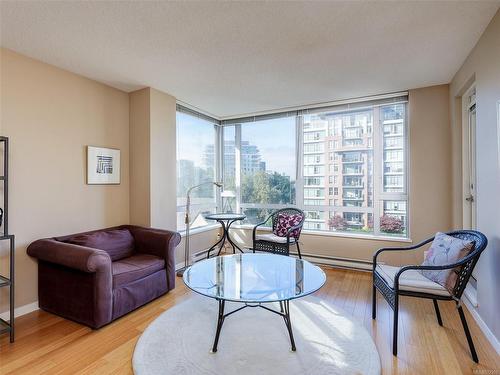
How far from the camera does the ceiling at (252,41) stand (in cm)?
180

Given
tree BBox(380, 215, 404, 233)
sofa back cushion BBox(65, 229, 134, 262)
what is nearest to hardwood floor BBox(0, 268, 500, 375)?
sofa back cushion BBox(65, 229, 134, 262)

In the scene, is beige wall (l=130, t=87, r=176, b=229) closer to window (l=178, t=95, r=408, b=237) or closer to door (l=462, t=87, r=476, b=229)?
window (l=178, t=95, r=408, b=237)

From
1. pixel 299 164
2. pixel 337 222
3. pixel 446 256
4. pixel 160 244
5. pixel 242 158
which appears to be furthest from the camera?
pixel 242 158

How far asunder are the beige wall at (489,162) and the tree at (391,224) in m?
1.24

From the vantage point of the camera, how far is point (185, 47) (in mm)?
2271

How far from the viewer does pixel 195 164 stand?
418cm

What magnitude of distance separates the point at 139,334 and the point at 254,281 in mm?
1042

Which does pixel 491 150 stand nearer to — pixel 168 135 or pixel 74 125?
pixel 168 135

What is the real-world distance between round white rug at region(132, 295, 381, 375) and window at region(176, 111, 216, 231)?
1.85 metres

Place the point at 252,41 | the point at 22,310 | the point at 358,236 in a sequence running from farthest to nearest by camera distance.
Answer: the point at 358,236
the point at 22,310
the point at 252,41

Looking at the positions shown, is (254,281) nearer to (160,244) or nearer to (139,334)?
(139,334)

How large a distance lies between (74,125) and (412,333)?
153 inches

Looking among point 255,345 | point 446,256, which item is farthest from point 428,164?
point 255,345

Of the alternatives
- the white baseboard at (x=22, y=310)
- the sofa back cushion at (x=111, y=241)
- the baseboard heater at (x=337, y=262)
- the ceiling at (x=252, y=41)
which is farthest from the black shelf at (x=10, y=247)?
the baseboard heater at (x=337, y=262)
